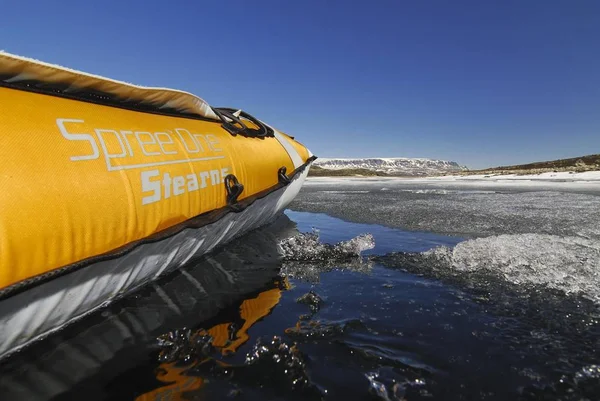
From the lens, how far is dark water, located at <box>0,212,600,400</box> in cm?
153

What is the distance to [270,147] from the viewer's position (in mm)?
5305

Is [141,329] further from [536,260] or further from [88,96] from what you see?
[536,260]

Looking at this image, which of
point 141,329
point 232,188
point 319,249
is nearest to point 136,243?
point 141,329

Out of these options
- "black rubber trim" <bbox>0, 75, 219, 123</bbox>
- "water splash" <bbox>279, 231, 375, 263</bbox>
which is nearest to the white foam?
"water splash" <bbox>279, 231, 375, 263</bbox>

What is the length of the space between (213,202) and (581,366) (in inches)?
115

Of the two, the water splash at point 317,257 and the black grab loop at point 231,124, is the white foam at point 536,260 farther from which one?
the black grab loop at point 231,124

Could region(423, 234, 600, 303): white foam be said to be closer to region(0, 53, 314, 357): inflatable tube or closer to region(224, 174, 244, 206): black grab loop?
region(224, 174, 244, 206): black grab loop

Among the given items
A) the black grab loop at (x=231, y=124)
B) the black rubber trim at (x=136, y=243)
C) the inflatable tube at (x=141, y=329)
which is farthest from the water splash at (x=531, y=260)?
the black grab loop at (x=231, y=124)

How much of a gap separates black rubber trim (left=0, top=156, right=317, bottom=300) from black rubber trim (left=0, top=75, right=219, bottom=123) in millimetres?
1101

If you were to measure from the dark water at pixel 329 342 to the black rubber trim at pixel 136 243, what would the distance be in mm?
442

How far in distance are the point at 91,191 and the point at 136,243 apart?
0.46 m

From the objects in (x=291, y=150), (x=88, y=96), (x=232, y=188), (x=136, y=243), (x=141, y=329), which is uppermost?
(x=88, y=96)

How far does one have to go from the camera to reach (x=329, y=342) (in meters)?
1.89

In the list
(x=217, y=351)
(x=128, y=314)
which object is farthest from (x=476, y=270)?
(x=128, y=314)
